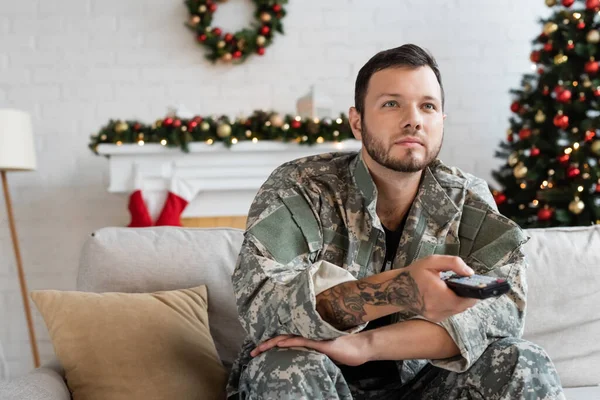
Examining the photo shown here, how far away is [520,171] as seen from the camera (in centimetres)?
354

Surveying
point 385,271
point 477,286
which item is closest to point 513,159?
point 385,271

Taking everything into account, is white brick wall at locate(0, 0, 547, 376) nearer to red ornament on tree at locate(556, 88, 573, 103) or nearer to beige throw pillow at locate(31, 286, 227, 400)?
red ornament on tree at locate(556, 88, 573, 103)

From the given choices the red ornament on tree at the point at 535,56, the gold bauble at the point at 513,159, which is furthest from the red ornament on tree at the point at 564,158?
the red ornament on tree at the point at 535,56

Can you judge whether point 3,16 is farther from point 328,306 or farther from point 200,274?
point 328,306

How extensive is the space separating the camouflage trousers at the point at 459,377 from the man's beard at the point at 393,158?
1.49 feet

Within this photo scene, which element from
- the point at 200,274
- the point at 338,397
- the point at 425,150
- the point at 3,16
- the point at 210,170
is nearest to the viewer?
the point at 338,397

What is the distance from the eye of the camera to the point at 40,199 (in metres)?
4.03

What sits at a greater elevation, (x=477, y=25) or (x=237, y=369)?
(x=477, y=25)

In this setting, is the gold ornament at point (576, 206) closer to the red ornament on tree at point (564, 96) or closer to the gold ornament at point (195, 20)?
the red ornament on tree at point (564, 96)

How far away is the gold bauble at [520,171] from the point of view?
353cm

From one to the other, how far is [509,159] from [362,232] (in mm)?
2042

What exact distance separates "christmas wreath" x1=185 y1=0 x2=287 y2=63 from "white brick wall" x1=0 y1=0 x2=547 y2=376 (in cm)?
7

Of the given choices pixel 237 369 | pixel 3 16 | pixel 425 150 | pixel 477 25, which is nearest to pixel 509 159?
pixel 477 25

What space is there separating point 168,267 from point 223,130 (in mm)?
1488
